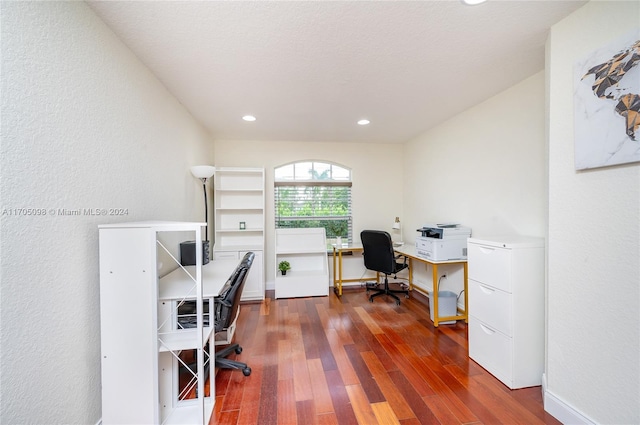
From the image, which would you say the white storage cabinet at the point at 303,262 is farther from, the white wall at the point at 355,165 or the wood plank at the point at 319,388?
the wood plank at the point at 319,388

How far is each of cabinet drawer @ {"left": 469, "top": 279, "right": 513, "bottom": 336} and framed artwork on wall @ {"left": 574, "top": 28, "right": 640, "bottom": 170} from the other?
3.48 ft

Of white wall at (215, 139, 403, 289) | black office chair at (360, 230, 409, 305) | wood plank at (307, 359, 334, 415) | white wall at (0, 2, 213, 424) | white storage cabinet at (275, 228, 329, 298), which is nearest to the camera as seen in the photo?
white wall at (0, 2, 213, 424)

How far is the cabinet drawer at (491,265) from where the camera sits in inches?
75.9

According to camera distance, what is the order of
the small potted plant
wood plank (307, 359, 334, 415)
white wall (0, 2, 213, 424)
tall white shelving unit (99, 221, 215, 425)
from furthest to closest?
the small potted plant < wood plank (307, 359, 334, 415) < tall white shelving unit (99, 221, 215, 425) < white wall (0, 2, 213, 424)

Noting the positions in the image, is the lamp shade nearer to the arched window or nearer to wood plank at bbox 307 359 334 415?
the arched window

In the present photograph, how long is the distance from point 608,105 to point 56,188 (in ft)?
9.18

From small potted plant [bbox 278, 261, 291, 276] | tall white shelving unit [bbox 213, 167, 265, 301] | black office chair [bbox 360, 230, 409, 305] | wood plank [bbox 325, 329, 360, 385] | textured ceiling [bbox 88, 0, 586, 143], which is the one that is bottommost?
wood plank [bbox 325, 329, 360, 385]

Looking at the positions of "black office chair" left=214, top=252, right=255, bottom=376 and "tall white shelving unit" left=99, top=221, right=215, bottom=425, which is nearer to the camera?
"tall white shelving unit" left=99, top=221, right=215, bottom=425

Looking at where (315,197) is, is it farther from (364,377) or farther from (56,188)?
(56,188)

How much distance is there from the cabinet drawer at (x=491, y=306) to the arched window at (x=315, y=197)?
8.15ft

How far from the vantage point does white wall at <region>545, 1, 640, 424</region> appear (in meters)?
1.27

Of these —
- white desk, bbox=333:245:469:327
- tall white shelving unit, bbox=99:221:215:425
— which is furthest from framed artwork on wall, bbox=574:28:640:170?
tall white shelving unit, bbox=99:221:215:425

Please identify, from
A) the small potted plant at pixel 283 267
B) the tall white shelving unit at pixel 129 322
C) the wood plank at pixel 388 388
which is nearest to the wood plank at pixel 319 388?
the wood plank at pixel 388 388

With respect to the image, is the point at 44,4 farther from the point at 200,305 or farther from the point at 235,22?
the point at 200,305
